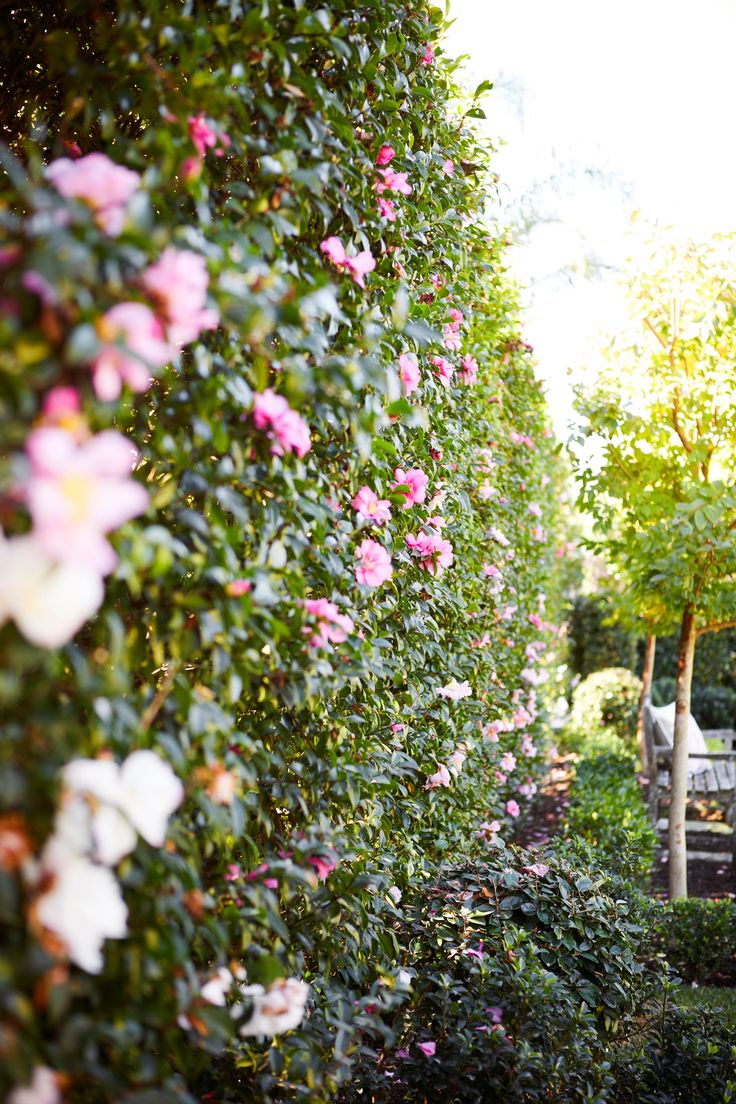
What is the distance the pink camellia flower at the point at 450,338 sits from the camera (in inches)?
103

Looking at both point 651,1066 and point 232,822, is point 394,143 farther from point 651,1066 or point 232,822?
point 651,1066

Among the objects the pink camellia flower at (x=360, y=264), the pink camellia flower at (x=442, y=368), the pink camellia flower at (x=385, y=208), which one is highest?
the pink camellia flower at (x=385, y=208)

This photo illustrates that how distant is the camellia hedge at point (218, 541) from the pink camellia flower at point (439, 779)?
0.4 inches

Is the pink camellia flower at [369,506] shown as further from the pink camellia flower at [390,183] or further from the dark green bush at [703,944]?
the dark green bush at [703,944]

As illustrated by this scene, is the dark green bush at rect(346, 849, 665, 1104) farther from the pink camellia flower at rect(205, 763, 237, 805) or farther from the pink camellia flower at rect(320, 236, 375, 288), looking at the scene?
the pink camellia flower at rect(320, 236, 375, 288)

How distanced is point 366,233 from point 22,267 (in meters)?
1.27

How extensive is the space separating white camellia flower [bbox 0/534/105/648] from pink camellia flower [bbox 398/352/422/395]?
3.91 feet

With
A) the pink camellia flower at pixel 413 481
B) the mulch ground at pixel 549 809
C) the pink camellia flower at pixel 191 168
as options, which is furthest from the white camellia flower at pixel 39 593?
the mulch ground at pixel 549 809

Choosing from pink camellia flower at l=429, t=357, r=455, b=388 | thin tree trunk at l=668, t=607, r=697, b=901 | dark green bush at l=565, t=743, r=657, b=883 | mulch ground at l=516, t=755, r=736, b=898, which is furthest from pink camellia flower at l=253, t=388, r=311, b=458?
mulch ground at l=516, t=755, r=736, b=898

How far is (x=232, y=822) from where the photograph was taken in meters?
1.09

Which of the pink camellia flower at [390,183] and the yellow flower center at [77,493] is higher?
the pink camellia flower at [390,183]

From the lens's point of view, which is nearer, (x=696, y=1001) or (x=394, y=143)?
(x=394, y=143)

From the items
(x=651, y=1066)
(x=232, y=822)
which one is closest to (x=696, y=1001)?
(x=651, y=1066)

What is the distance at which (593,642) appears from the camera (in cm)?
1143
